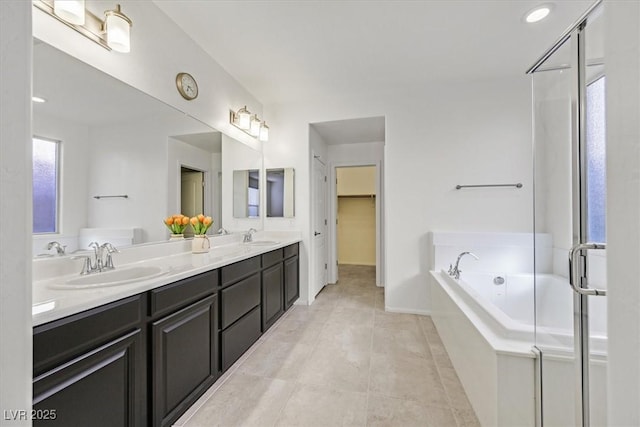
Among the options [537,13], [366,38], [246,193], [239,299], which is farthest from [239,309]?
[537,13]

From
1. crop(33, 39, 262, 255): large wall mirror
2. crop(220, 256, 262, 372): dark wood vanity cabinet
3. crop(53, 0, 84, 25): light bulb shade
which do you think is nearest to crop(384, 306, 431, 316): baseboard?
crop(220, 256, 262, 372): dark wood vanity cabinet

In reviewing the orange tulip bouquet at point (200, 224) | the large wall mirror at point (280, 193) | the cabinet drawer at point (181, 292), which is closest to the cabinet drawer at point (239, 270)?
the cabinet drawer at point (181, 292)

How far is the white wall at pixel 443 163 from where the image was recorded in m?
2.83

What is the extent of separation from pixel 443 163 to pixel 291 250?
A: 2014 mm

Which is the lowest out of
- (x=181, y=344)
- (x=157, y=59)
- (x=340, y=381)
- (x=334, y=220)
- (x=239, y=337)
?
(x=340, y=381)

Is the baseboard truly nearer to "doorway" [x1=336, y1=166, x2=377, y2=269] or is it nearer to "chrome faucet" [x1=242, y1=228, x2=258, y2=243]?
"chrome faucet" [x1=242, y1=228, x2=258, y2=243]

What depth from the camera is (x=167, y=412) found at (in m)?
1.28

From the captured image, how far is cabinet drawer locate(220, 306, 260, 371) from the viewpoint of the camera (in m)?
1.76

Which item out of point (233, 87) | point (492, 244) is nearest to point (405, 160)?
point (492, 244)

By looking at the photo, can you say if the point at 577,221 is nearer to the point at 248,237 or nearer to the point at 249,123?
the point at 248,237

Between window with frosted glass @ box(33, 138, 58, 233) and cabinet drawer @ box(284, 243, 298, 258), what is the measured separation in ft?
6.11

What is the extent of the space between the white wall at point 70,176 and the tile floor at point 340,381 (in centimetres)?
119

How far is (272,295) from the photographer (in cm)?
252

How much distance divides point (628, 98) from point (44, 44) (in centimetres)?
207
